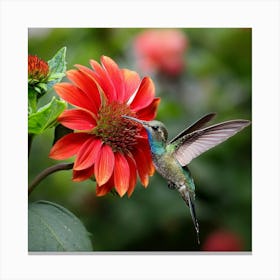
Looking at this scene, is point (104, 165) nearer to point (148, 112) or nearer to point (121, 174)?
point (121, 174)

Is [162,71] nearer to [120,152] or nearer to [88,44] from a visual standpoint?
[88,44]

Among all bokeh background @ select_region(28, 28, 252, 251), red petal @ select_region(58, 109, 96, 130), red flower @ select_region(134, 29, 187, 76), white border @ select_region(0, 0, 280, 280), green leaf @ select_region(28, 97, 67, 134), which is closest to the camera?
green leaf @ select_region(28, 97, 67, 134)

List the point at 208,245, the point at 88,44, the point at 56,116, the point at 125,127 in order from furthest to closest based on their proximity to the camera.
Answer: the point at 88,44
the point at 208,245
the point at 125,127
the point at 56,116

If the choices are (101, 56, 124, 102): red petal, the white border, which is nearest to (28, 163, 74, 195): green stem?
(101, 56, 124, 102): red petal

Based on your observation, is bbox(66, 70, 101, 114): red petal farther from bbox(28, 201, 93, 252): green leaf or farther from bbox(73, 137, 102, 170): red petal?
bbox(28, 201, 93, 252): green leaf
